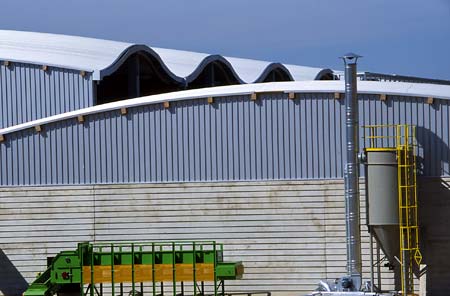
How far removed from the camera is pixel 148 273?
102 feet

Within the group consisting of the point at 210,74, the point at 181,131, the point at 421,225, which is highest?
the point at 210,74

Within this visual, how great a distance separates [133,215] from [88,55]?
60.9 feet

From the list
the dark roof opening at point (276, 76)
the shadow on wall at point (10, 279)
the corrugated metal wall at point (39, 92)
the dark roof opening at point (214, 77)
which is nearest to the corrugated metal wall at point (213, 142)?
the shadow on wall at point (10, 279)

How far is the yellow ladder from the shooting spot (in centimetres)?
3098

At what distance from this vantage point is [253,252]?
33.6m

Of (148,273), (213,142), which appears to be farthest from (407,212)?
(148,273)

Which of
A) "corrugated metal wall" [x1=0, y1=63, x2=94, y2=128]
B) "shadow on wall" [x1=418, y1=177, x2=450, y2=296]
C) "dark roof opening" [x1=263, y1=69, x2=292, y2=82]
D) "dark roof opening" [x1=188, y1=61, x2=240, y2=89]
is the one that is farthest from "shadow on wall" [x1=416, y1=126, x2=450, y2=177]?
"dark roof opening" [x1=263, y1=69, x2=292, y2=82]

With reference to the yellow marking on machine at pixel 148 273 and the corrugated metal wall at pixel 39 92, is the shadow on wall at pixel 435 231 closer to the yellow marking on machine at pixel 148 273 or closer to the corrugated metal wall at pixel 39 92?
the yellow marking on machine at pixel 148 273

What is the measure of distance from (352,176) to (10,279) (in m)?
12.3

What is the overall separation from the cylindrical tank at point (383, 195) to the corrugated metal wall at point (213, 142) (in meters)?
1.78

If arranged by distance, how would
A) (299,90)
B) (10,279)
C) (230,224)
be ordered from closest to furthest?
(299,90), (230,224), (10,279)

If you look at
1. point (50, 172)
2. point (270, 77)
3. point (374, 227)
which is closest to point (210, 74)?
point (270, 77)

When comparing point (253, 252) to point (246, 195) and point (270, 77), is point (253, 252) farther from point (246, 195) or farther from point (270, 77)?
→ point (270, 77)

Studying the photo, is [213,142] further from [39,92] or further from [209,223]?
[39,92]
